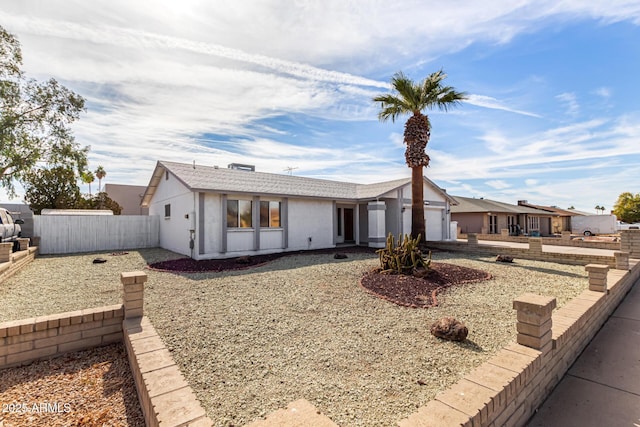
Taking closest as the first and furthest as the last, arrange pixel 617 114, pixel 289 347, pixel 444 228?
pixel 289 347 < pixel 617 114 < pixel 444 228

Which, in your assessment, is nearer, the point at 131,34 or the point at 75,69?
the point at 131,34

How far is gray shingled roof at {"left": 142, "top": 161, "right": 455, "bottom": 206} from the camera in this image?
1246cm

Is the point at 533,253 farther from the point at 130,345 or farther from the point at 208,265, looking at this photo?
the point at 130,345

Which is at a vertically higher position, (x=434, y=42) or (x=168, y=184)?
(x=434, y=42)

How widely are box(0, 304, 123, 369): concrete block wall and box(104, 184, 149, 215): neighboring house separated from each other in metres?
30.2

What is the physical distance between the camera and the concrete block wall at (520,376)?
7.08 feet

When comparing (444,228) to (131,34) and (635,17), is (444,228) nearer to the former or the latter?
(635,17)

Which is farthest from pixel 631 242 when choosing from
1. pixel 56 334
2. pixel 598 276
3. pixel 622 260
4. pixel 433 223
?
pixel 56 334

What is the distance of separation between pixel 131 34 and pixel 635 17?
44.7 feet

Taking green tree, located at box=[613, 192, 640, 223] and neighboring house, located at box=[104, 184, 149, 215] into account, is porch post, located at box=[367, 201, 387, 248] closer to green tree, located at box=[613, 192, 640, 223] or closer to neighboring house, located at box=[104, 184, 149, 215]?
neighboring house, located at box=[104, 184, 149, 215]

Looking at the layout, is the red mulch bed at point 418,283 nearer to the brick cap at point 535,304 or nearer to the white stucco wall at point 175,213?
the brick cap at point 535,304

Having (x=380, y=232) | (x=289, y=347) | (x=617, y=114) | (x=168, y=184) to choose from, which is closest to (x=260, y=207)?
(x=168, y=184)

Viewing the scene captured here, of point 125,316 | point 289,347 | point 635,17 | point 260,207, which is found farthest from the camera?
point 260,207

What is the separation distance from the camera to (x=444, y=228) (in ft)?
65.9
